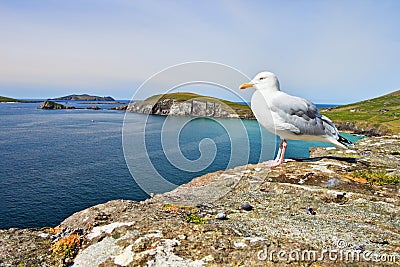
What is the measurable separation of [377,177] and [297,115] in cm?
472

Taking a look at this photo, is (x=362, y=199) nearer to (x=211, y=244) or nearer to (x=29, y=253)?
(x=211, y=244)

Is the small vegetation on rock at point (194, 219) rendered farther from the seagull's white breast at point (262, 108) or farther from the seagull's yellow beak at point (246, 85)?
the seagull's yellow beak at point (246, 85)

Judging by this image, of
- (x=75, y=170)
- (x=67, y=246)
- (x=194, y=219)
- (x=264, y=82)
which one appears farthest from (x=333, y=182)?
(x=75, y=170)

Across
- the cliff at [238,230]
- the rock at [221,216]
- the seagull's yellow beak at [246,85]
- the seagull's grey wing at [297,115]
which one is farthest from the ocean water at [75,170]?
the rock at [221,216]

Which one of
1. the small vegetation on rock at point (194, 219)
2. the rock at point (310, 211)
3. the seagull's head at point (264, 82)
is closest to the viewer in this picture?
the small vegetation on rock at point (194, 219)

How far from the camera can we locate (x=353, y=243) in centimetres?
693

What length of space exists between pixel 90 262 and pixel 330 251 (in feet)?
19.1

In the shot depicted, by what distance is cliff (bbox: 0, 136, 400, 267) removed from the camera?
643cm

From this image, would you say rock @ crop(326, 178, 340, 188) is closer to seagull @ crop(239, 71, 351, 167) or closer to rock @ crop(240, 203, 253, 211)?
seagull @ crop(239, 71, 351, 167)

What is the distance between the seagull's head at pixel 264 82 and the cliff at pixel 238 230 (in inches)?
174

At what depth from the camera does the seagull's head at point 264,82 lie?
12688mm

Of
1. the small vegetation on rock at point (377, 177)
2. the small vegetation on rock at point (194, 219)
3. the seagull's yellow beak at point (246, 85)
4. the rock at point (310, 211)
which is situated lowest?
the small vegetation on rock at point (194, 219)

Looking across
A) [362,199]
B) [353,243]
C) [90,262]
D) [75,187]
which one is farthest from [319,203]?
[75,187]

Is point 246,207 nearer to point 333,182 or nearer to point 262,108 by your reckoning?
point 333,182
